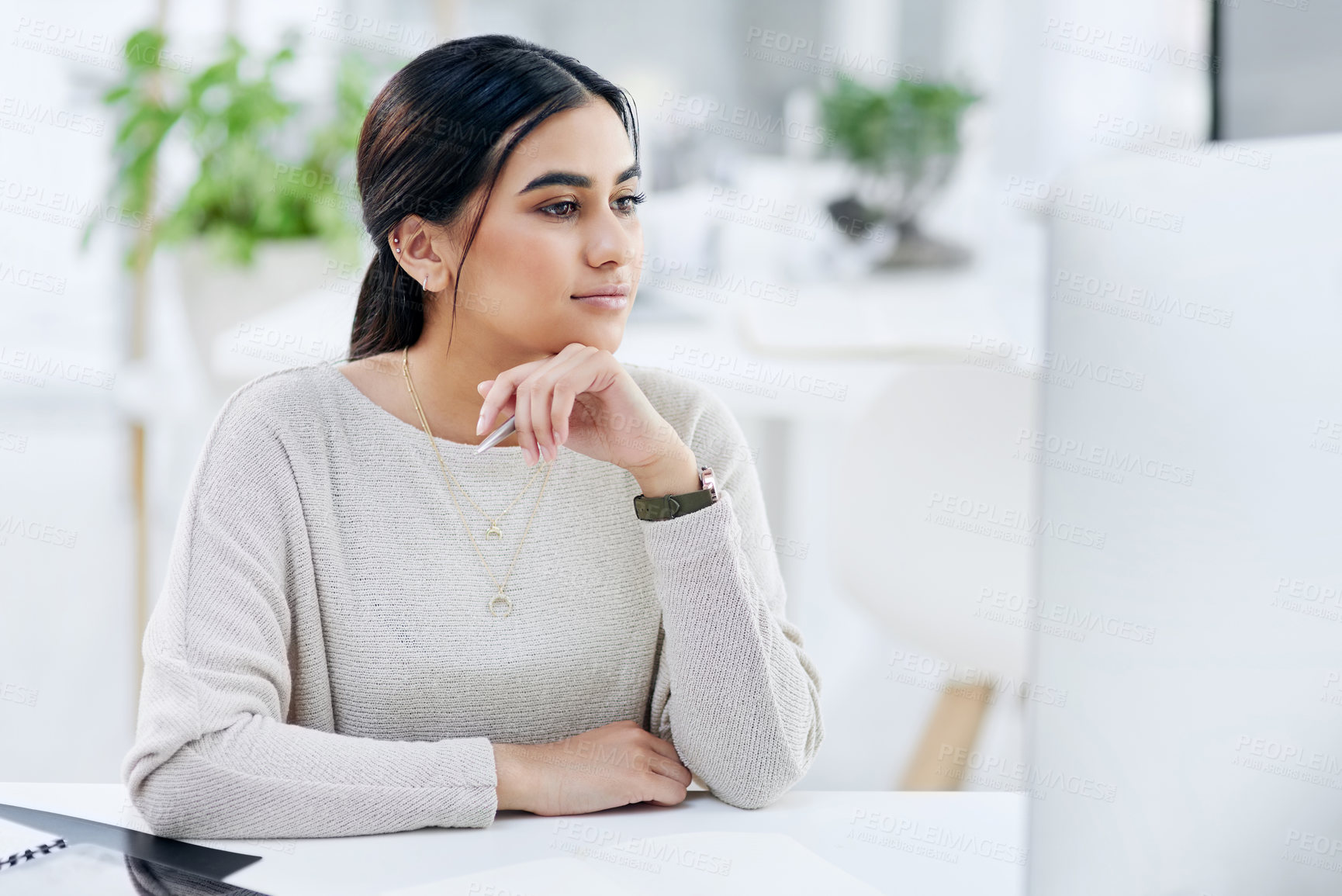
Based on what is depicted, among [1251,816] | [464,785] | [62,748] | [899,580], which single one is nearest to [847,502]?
[899,580]

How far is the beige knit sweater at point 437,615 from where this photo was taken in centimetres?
85

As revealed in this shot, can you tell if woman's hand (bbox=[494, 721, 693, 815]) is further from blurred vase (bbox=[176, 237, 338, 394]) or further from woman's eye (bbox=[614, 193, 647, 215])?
blurred vase (bbox=[176, 237, 338, 394])

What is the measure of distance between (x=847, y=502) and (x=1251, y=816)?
1.24m

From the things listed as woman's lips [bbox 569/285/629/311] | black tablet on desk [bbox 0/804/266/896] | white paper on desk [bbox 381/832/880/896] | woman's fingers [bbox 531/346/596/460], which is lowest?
white paper on desk [bbox 381/832/880/896]

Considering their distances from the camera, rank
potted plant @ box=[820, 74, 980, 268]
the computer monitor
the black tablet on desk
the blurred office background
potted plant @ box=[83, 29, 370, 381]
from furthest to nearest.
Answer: potted plant @ box=[820, 74, 980, 268] < potted plant @ box=[83, 29, 370, 381] < the blurred office background < the black tablet on desk < the computer monitor

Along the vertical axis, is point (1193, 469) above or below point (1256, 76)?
below

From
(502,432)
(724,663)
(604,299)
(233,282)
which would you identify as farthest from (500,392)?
(233,282)

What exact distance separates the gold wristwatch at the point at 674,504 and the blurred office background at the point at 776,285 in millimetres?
430

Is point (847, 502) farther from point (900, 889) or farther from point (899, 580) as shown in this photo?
point (900, 889)

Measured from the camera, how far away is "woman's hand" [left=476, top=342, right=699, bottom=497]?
0.89 metres

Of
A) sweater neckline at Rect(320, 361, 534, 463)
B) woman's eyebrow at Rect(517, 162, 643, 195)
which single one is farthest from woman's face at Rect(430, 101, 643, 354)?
sweater neckline at Rect(320, 361, 534, 463)

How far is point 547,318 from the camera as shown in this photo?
989mm

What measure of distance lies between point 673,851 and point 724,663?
0.23 meters

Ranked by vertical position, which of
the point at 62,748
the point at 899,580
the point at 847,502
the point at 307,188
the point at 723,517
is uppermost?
the point at 307,188
